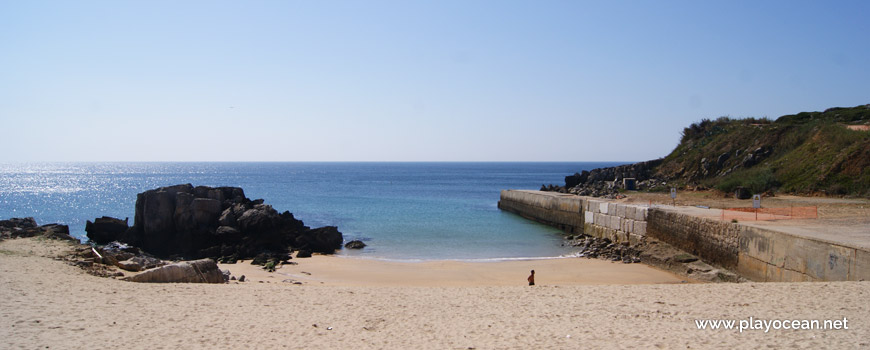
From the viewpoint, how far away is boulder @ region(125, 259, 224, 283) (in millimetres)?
11688

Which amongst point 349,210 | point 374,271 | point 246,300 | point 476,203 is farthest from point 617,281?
point 476,203

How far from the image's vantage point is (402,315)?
362 inches

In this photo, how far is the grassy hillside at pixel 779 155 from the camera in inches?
1025

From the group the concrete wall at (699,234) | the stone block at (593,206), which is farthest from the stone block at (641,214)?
the stone block at (593,206)

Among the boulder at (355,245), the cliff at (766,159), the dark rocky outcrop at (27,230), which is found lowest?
the boulder at (355,245)

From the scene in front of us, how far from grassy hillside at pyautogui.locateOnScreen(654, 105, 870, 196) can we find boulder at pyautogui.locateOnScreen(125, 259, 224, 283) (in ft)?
83.0

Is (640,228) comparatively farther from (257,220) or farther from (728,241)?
(257,220)

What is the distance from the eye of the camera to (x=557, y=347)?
7.19 m

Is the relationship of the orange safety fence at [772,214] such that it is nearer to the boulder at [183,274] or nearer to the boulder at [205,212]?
the boulder at [183,274]

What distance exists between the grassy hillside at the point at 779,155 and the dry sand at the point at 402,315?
753 inches

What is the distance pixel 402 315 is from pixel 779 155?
31424 millimetres

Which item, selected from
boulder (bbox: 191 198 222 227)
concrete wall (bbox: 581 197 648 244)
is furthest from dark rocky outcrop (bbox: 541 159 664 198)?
boulder (bbox: 191 198 222 227)

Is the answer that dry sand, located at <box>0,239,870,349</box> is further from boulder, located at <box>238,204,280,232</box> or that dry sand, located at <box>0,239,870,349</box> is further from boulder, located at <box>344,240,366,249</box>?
boulder, located at <box>344,240,366,249</box>

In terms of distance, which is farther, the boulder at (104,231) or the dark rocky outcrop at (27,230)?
the boulder at (104,231)
